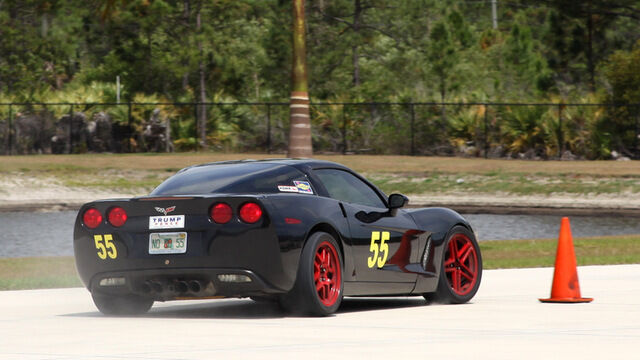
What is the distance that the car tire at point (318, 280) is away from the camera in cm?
958

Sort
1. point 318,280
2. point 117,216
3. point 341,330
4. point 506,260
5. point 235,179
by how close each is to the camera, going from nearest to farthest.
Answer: point 341,330
point 318,280
point 117,216
point 235,179
point 506,260

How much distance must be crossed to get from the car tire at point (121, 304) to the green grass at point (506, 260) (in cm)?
392

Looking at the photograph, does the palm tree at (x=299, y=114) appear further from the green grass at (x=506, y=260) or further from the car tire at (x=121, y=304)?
the car tire at (x=121, y=304)

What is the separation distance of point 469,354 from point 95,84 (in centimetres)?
4521

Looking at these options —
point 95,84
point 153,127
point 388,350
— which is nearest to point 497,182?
point 153,127

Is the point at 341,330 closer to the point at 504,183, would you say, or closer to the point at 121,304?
the point at 121,304

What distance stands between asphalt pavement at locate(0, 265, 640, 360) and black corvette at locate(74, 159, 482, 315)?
25 cm

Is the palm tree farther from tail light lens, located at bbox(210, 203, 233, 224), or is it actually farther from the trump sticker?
tail light lens, located at bbox(210, 203, 233, 224)

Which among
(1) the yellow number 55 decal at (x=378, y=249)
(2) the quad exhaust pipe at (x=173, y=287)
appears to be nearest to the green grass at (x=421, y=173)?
(1) the yellow number 55 decal at (x=378, y=249)

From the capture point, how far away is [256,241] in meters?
9.52

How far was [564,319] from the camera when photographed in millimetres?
9695

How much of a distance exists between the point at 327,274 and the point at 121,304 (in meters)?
1.85

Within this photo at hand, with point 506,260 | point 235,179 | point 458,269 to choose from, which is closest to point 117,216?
point 235,179

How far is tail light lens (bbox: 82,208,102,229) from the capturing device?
1009 cm
